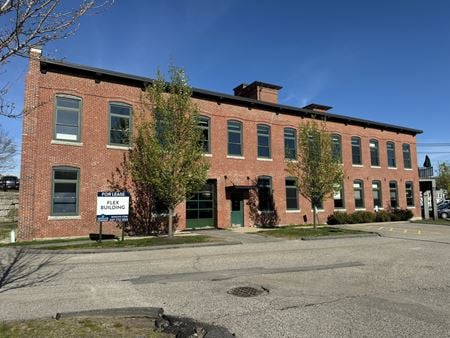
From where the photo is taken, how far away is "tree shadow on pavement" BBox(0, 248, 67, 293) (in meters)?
9.05

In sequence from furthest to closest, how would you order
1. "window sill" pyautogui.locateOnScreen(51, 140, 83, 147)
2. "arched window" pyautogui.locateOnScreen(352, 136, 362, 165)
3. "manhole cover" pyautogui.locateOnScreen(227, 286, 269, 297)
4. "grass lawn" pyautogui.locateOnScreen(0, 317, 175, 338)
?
1. "arched window" pyautogui.locateOnScreen(352, 136, 362, 165)
2. "window sill" pyautogui.locateOnScreen(51, 140, 83, 147)
3. "manhole cover" pyautogui.locateOnScreen(227, 286, 269, 297)
4. "grass lawn" pyautogui.locateOnScreen(0, 317, 175, 338)

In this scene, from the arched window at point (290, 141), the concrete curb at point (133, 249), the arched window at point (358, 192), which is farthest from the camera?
the arched window at point (358, 192)

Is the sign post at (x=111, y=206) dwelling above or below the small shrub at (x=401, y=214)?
above

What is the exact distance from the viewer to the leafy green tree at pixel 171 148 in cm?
1680

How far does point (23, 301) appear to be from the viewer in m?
7.21

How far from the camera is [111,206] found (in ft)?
53.2

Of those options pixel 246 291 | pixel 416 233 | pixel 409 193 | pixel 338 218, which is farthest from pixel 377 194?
pixel 246 291

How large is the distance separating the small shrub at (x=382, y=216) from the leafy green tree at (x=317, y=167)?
961 cm

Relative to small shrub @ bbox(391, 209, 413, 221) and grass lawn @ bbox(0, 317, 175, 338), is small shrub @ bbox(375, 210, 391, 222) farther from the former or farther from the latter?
grass lawn @ bbox(0, 317, 175, 338)

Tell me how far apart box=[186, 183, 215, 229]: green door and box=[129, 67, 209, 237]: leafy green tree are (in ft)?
16.4

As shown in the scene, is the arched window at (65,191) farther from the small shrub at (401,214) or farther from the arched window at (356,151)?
the small shrub at (401,214)

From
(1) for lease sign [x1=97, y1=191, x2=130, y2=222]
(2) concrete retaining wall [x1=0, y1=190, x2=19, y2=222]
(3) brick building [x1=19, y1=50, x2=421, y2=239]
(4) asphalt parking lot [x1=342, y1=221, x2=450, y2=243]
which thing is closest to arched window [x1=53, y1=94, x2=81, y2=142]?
(3) brick building [x1=19, y1=50, x2=421, y2=239]

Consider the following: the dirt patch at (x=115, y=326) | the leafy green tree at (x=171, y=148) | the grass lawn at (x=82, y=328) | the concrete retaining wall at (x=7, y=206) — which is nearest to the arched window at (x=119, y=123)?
the leafy green tree at (x=171, y=148)

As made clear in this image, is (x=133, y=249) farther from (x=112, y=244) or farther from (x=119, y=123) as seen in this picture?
(x=119, y=123)
